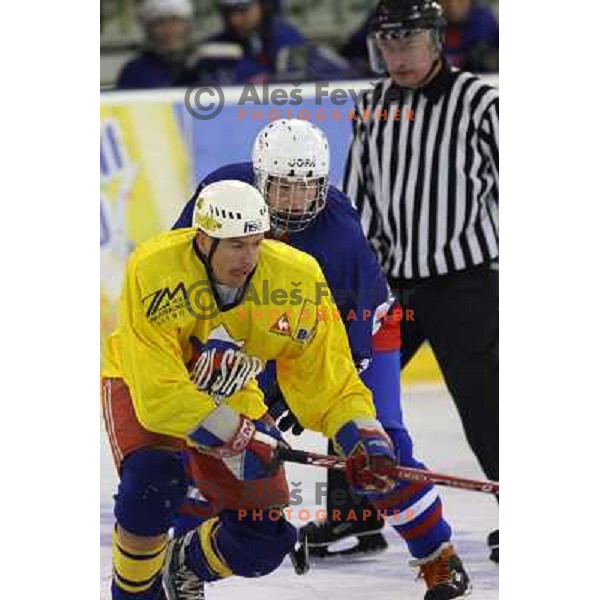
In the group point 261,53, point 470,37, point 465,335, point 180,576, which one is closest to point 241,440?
point 180,576

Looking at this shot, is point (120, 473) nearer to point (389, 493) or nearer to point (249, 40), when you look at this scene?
point (389, 493)

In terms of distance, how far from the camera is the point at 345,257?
120 inches

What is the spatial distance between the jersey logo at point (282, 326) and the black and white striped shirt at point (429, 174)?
67 centimetres

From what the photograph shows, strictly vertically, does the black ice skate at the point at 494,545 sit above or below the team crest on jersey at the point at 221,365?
below

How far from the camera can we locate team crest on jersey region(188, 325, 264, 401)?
283 cm

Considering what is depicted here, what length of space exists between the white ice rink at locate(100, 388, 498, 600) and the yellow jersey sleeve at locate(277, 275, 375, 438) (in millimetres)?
113

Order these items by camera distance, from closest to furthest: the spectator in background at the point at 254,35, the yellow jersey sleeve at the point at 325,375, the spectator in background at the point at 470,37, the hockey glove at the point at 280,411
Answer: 1. the yellow jersey sleeve at the point at 325,375
2. the hockey glove at the point at 280,411
3. the spectator in background at the point at 470,37
4. the spectator in background at the point at 254,35

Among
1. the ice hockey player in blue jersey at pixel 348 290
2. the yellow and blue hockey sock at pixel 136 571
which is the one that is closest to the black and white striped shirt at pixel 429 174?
the ice hockey player in blue jersey at pixel 348 290

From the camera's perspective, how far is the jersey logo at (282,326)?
111 inches

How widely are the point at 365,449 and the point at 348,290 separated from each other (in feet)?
0.98

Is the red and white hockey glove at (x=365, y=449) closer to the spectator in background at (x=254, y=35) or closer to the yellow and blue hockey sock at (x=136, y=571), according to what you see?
the yellow and blue hockey sock at (x=136, y=571)

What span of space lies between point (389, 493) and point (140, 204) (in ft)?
4.53

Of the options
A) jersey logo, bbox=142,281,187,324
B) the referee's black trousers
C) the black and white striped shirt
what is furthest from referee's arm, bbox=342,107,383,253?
jersey logo, bbox=142,281,187,324
